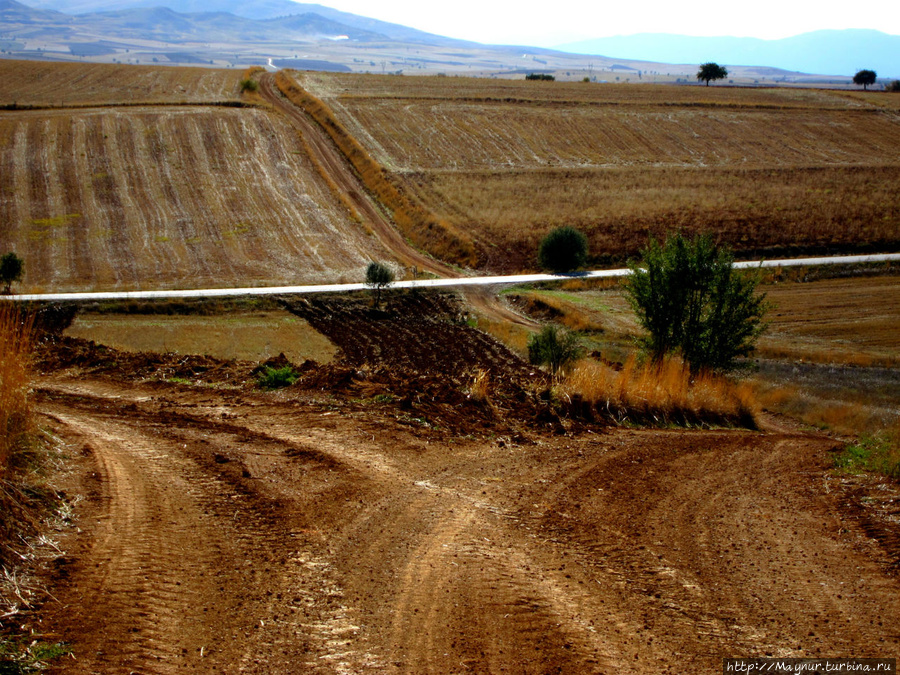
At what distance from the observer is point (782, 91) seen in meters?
97.9

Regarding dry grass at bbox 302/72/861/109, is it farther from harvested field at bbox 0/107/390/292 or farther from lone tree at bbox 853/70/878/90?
lone tree at bbox 853/70/878/90

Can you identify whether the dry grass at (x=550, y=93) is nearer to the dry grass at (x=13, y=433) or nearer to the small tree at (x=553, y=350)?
the small tree at (x=553, y=350)

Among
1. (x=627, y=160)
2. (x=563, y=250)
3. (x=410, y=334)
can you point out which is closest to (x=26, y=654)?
(x=410, y=334)

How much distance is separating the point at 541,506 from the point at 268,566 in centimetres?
361

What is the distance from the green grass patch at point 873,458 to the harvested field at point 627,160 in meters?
31.0

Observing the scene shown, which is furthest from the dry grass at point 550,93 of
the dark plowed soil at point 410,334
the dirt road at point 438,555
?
the dirt road at point 438,555

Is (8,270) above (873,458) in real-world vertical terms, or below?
below

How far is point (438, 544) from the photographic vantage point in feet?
26.7

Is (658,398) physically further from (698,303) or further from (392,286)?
(392,286)

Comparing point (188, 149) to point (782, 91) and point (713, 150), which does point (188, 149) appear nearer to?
point (713, 150)

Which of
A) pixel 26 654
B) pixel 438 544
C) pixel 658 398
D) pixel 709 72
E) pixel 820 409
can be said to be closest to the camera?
pixel 26 654

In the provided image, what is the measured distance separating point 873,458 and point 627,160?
56411 mm

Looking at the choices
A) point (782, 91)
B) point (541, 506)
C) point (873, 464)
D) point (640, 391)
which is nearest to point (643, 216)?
point (640, 391)

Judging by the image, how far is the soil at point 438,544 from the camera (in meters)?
6.37
